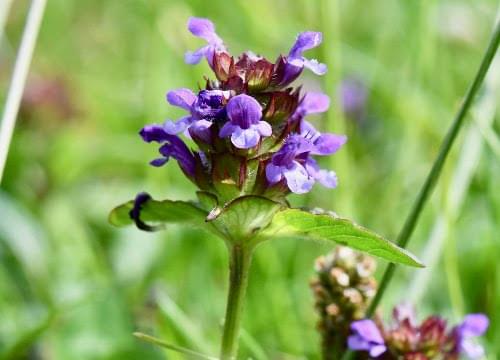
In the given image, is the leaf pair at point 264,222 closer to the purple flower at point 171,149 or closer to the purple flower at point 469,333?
the purple flower at point 171,149

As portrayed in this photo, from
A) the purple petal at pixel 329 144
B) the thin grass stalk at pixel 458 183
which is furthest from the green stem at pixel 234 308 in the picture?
the thin grass stalk at pixel 458 183

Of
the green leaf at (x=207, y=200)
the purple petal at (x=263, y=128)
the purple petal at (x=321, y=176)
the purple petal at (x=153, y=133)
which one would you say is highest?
the purple petal at (x=263, y=128)

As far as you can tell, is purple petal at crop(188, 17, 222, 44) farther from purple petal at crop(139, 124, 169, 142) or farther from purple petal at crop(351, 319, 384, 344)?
purple petal at crop(351, 319, 384, 344)

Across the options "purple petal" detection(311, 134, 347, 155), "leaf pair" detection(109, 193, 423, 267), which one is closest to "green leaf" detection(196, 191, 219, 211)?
"leaf pair" detection(109, 193, 423, 267)

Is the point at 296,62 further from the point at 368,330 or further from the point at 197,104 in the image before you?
the point at 368,330

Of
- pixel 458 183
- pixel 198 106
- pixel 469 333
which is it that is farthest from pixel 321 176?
pixel 458 183

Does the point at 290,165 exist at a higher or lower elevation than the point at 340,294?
higher

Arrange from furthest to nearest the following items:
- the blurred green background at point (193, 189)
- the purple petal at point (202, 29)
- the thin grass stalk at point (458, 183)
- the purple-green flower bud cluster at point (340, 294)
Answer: the blurred green background at point (193, 189)
the thin grass stalk at point (458, 183)
the purple-green flower bud cluster at point (340, 294)
the purple petal at point (202, 29)

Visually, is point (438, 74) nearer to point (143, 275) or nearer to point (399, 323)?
point (143, 275)
